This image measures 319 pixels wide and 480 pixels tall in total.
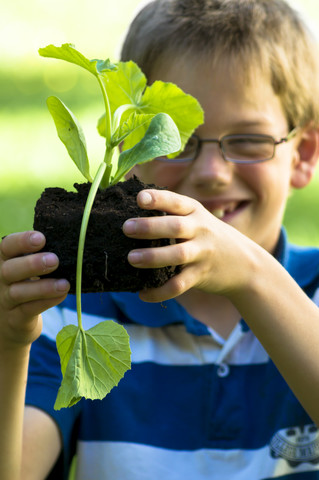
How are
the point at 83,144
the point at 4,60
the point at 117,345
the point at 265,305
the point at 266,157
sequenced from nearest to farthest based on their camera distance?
1. the point at 117,345
2. the point at 83,144
3. the point at 265,305
4. the point at 266,157
5. the point at 4,60

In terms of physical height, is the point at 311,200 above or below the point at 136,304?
below

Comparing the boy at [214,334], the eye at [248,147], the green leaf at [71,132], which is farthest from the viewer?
Result: the eye at [248,147]

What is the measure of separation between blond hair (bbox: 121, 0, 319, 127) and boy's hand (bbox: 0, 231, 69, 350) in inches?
36.4

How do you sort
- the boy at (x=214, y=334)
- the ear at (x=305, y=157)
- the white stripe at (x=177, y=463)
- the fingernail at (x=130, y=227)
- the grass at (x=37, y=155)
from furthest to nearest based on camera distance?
the grass at (x=37, y=155) → the ear at (x=305, y=157) → the white stripe at (x=177, y=463) → the boy at (x=214, y=334) → the fingernail at (x=130, y=227)

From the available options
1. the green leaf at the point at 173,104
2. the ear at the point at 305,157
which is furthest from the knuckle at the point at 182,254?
the ear at the point at 305,157

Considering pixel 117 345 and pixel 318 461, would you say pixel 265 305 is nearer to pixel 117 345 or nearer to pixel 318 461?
pixel 117 345

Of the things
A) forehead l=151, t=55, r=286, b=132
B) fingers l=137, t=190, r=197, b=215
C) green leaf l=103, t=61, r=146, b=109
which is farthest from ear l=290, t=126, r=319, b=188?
fingers l=137, t=190, r=197, b=215

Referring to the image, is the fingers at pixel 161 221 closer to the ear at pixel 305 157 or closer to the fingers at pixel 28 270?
the fingers at pixel 28 270

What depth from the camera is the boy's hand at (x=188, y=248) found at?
1047mm

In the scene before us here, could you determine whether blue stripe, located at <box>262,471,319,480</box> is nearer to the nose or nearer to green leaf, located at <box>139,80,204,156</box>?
the nose

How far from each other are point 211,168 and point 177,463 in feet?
2.47

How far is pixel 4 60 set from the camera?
5.65 m

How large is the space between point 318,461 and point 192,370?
0.40 meters

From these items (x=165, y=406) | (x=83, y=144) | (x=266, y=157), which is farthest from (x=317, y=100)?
(x=83, y=144)
